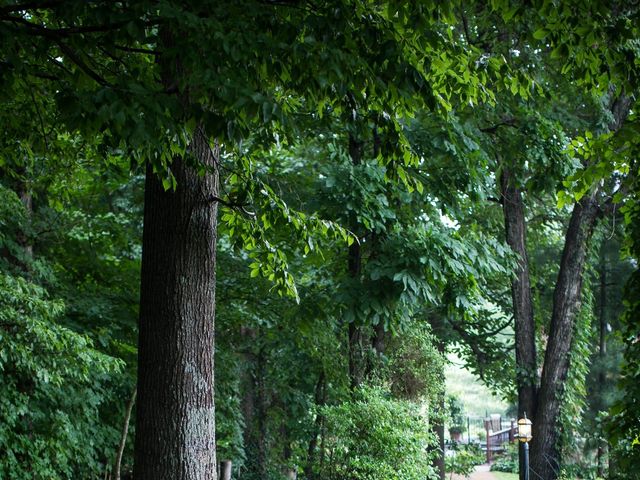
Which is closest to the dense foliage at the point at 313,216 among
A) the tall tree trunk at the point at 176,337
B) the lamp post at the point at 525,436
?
the tall tree trunk at the point at 176,337

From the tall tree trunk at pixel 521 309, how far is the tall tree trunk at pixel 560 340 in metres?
0.44

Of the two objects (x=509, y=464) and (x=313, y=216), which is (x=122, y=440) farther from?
(x=509, y=464)

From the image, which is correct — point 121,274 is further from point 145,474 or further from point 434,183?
point 145,474

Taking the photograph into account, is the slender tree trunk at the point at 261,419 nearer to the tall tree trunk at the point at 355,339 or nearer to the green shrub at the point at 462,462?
the green shrub at the point at 462,462

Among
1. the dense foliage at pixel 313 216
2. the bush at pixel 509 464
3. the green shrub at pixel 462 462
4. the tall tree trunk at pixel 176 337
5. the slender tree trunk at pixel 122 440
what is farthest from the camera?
the bush at pixel 509 464

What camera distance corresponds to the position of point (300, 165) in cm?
1455

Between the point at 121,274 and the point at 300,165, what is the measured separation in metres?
4.32

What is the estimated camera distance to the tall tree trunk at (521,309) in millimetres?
14602

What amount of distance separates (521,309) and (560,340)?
117 cm

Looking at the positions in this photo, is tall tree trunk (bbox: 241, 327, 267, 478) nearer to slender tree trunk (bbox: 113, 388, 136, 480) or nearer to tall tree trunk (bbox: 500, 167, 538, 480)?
slender tree trunk (bbox: 113, 388, 136, 480)

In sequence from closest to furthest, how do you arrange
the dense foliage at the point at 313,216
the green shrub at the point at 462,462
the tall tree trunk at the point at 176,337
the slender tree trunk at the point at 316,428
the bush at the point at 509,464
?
the dense foliage at the point at 313,216, the tall tree trunk at the point at 176,337, the slender tree trunk at the point at 316,428, the green shrub at the point at 462,462, the bush at the point at 509,464

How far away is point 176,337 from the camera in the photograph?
17.9 ft

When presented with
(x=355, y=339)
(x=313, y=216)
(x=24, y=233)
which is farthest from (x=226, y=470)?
(x=24, y=233)

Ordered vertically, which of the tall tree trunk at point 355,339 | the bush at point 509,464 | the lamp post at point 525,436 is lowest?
the bush at point 509,464
